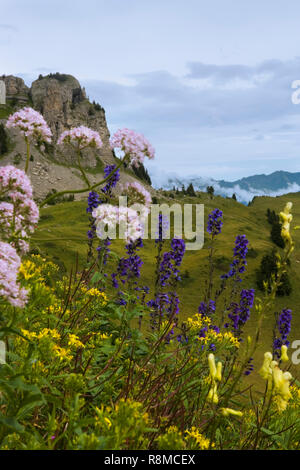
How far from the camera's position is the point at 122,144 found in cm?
470

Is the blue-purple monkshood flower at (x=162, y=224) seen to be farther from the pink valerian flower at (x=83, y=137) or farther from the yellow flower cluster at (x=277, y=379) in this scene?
the yellow flower cluster at (x=277, y=379)

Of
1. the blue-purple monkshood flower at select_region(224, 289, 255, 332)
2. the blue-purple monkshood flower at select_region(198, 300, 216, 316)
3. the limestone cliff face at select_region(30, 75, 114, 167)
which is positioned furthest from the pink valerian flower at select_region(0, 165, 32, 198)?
the limestone cliff face at select_region(30, 75, 114, 167)

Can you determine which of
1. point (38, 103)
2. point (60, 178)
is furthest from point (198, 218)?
point (38, 103)

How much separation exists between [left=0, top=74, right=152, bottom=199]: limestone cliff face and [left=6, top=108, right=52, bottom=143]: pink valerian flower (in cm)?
13352

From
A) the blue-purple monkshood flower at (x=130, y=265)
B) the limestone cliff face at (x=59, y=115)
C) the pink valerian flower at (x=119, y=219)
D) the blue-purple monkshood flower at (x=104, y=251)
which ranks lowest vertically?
the blue-purple monkshood flower at (x=130, y=265)

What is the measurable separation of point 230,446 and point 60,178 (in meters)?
138

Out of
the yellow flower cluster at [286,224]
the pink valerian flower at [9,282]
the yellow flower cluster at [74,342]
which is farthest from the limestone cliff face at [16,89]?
the yellow flower cluster at [286,224]

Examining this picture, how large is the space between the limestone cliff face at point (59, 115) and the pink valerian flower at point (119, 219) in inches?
5284

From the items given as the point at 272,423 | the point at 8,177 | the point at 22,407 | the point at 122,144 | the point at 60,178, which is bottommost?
the point at 272,423

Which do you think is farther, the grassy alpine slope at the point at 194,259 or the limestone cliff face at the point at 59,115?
the limestone cliff face at the point at 59,115

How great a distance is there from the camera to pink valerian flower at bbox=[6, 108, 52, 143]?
444 cm

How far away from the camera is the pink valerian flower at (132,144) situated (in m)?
4.66

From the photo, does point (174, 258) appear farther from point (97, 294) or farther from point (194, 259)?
point (194, 259)
